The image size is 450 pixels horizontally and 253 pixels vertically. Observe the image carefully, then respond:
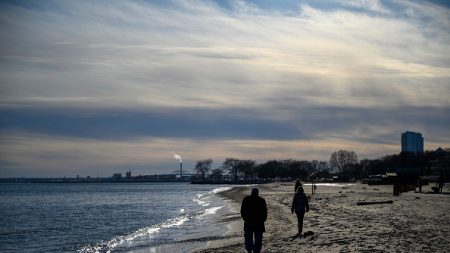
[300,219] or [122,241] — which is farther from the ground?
[300,219]

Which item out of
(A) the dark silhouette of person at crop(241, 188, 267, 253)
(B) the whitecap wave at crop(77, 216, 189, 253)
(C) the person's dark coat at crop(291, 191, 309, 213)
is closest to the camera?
(A) the dark silhouette of person at crop(241, 188, 267, 253)

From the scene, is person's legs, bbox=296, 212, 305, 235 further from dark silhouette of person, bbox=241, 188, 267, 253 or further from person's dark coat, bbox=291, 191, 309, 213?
dark silhouette of person, bbox=241, 188, 267, 253

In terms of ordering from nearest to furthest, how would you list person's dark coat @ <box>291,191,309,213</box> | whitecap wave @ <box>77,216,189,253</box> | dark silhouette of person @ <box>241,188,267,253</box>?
dark silhouette of person @ <box>241,188,267,253</box> → person's dark coat @ <box>291,191,309,213</box> → whitecap wave @ <box>77,216,189,253</box>

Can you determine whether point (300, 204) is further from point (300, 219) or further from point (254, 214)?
point (254, 214)

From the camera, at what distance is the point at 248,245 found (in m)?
16.4

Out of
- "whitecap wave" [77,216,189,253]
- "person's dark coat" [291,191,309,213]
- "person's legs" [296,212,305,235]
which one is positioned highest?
"person's dark coat" [291,191,309,213]

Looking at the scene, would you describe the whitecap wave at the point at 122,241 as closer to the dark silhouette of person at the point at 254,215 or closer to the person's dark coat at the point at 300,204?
the person's dark coat at the point at 300,204

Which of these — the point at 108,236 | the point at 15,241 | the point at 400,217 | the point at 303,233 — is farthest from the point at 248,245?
the point at 15,241

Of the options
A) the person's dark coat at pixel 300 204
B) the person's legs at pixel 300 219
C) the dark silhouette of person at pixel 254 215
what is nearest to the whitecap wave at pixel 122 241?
the person's legs at pixel 300 219

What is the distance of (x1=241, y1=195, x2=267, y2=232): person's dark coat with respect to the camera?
16141 millimetres

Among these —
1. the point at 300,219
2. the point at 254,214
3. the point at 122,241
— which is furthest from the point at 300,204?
the point at 122,241

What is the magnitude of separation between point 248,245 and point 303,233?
272 inches

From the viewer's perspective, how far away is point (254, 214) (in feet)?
53.1

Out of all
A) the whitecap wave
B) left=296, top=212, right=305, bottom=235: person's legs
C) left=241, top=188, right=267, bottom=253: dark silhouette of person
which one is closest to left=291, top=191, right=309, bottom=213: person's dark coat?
left=296, top=212, right=305, bottom=235: person's legs
